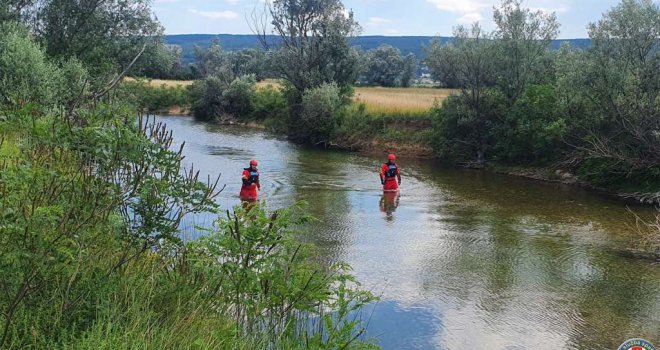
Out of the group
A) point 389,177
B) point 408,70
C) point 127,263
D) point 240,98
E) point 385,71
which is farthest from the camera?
point 385,71

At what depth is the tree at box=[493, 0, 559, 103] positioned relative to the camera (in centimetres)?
2838

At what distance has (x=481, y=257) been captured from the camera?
13.4m

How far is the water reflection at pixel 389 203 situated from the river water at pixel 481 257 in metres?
0.07

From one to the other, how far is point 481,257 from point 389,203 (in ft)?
20.6

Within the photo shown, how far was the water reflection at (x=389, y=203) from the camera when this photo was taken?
17.6 metres

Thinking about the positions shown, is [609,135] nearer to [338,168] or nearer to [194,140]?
[338,168]

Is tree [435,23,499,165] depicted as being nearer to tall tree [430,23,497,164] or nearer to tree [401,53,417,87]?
tall tree [430,23,497,164]

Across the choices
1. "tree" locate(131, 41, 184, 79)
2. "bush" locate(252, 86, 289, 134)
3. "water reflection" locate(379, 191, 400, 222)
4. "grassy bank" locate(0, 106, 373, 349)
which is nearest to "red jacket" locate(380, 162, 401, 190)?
"water reflection" locate(379, 191, 400, 222)

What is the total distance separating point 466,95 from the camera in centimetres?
2958

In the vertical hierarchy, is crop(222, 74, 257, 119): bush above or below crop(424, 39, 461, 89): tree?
below

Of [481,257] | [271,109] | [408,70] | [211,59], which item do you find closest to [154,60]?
[271,109]

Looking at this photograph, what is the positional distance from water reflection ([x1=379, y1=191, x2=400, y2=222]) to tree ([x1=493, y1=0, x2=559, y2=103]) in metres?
11.7

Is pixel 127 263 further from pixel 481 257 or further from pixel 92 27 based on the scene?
pixel 92 27

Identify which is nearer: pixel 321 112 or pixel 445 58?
pixel 445 58
